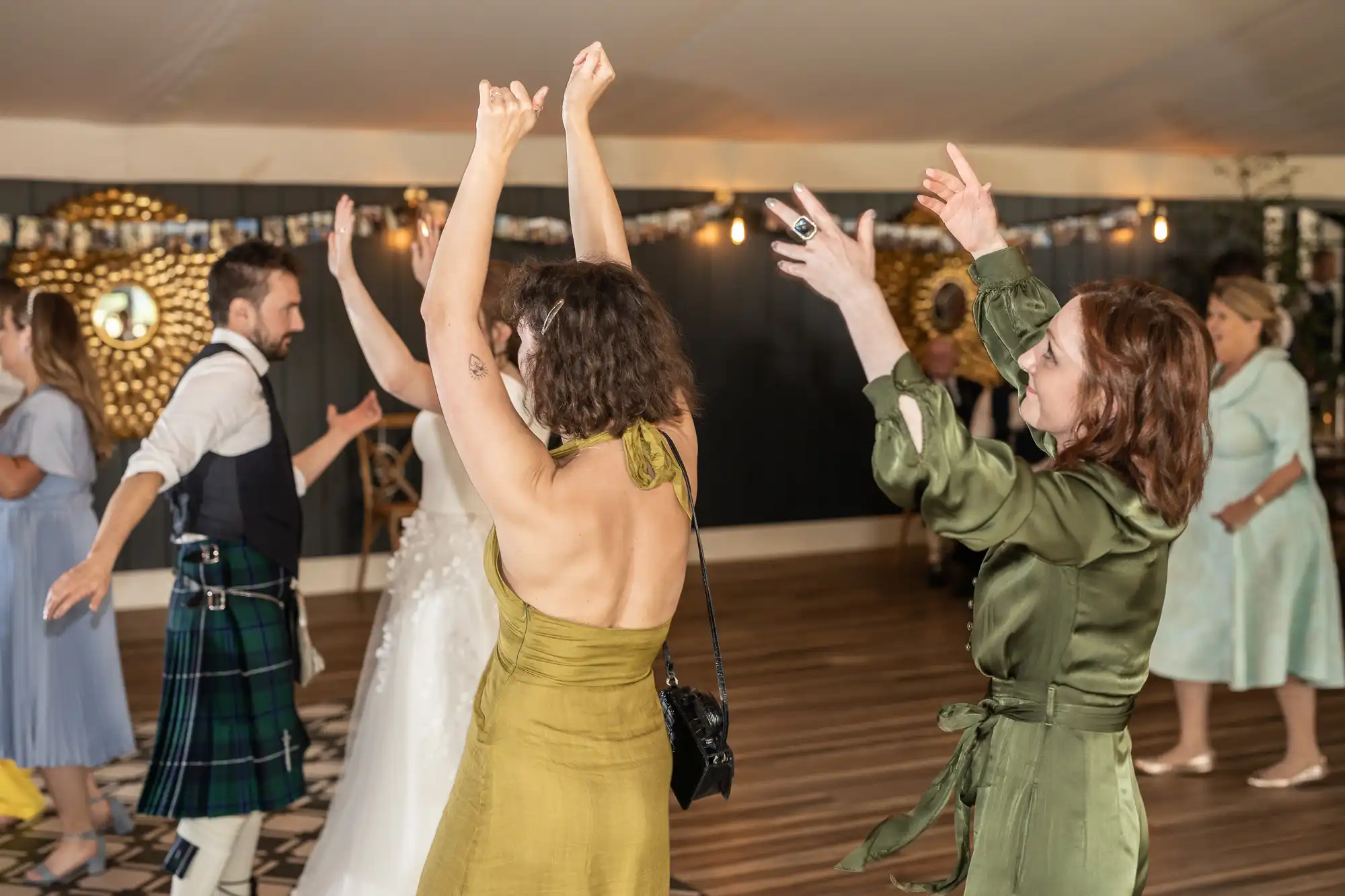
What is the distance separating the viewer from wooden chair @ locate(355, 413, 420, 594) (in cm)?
774

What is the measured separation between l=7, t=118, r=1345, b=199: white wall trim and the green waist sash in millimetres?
6858

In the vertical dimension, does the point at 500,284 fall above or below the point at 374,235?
below

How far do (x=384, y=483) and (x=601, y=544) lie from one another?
6.37 meters

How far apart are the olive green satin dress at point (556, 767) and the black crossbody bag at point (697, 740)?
106 mm

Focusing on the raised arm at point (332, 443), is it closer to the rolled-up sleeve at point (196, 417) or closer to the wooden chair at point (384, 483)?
the rolled-up sleeve at point (196, 417)

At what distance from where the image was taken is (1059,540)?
62.5 inches

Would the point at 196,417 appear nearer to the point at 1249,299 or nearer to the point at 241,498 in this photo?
the point at 241,498

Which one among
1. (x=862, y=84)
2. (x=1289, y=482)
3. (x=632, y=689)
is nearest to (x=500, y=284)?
(x=632, y=689)

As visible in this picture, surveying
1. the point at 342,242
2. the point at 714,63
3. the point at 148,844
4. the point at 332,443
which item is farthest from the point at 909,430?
the point at 714,63

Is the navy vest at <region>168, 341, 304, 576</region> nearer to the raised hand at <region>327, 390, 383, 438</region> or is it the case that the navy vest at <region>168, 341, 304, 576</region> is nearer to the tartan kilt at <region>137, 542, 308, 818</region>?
the tartan kilt at <region>137, 542, 308, 818</region>

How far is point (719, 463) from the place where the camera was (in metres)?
9.00

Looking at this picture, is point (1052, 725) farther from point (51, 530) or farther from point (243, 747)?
point (51, 530)

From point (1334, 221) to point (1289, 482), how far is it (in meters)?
6.83

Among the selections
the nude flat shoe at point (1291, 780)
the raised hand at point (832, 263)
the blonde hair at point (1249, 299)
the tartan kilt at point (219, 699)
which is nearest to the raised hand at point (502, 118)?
the raised hand at point (832, 263)
